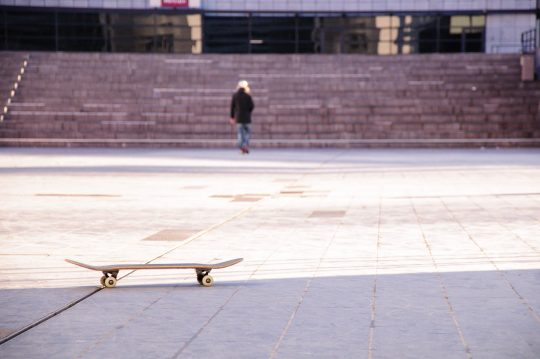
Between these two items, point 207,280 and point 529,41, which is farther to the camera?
point 529,41

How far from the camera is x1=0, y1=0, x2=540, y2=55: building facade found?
1769 inches

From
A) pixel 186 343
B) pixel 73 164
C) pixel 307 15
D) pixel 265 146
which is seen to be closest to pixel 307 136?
pixel 265 146

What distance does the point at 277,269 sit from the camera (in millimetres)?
7500

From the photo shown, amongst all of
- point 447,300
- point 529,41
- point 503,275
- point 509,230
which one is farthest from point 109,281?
point 529,41

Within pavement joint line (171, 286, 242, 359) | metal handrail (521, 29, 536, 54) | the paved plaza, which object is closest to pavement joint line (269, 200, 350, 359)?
the paved plaza

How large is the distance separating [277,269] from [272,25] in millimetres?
38916

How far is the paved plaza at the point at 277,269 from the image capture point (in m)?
5.14

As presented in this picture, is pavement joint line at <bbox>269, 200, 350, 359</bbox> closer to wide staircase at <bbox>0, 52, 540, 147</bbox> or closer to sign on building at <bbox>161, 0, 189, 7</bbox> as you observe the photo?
wide staircase at <bbox>0, 52, 540, 147</bbox>

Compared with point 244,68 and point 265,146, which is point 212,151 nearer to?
point 265,146

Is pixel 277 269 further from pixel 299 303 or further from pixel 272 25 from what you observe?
pixel 272 25

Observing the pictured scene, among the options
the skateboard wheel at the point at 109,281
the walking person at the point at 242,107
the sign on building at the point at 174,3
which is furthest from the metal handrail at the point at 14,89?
the skateboard wheel at the point at 109,281

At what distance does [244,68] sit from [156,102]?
5120 mm

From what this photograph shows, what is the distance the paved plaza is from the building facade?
95.4 feet

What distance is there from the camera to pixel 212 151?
28.2 metres
